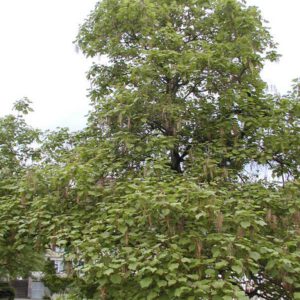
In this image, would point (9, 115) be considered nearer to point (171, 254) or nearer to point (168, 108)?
point (168, 108)

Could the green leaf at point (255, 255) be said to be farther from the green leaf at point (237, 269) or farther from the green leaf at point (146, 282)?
the green leaf at point (146, 282)

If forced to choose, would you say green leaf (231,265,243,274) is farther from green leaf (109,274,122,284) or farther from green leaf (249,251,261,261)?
green leaf (109,274,122,284)

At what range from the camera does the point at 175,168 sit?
6984mm

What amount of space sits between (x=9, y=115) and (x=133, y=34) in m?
3.13

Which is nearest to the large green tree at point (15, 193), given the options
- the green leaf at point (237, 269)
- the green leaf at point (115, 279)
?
the green leaf at point (115, 279)

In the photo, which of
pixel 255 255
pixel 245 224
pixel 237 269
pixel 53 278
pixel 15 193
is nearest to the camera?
pixel 237 269

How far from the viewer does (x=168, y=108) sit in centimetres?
645

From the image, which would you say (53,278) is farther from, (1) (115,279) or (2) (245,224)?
(2) (245,224)

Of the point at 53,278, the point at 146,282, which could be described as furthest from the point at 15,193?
the point at 146,282

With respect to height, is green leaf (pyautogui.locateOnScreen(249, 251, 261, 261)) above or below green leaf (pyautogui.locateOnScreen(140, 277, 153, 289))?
above

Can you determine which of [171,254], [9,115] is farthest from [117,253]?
[9,115]

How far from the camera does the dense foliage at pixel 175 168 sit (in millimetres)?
4613

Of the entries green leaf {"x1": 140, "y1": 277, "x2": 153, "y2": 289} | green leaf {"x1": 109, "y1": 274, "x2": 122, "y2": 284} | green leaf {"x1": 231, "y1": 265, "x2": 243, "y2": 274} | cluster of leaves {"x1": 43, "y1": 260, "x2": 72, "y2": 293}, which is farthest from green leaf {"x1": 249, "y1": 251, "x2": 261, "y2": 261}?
cluster of leaves {"x1": 43, "y1": 260, "x2": 72, "y2": 293}

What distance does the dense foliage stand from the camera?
4613 millimetres
